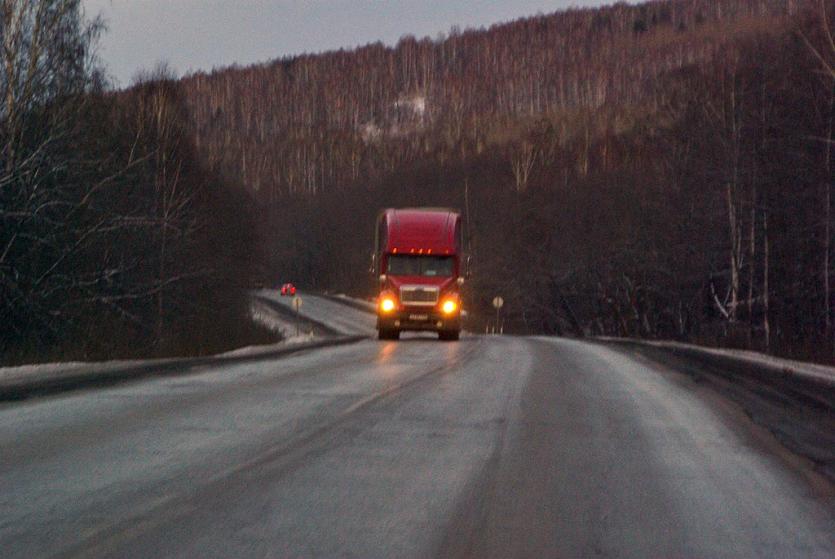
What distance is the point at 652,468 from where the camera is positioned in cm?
852

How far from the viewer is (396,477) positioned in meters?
7.92

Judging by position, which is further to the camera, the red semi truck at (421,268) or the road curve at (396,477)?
the red semi truck at (421,268)

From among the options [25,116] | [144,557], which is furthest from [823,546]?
[25,116]

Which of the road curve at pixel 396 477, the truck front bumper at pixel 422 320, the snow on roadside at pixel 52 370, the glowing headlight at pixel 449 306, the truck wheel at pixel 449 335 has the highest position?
the glowing headlight at pixel 449 306

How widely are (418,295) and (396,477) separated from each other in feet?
79.7

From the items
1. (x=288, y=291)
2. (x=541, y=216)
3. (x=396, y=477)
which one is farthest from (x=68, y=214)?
(x=288, y=291)

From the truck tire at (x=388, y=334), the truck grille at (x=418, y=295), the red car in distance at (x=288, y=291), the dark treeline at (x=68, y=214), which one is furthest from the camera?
the red car in distance at (x=288, y=291)

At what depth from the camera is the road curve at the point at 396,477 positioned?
5938mm

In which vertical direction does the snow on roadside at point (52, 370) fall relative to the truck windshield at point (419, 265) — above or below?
below

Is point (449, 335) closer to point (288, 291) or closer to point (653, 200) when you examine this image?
point (653, 200)

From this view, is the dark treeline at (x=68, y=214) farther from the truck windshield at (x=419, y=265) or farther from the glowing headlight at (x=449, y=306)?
the glowing headlight at (x=449, y=306)

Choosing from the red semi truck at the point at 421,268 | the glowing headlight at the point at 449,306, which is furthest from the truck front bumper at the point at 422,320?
the glowing headlight at the point at 449,306

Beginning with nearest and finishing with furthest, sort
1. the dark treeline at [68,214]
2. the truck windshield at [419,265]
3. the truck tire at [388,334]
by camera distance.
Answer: the dark treeline at [68,214]
the truck windshield at [419,265]
the truck tire at [388,334]

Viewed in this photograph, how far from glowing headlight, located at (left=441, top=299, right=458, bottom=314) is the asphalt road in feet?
58.0
